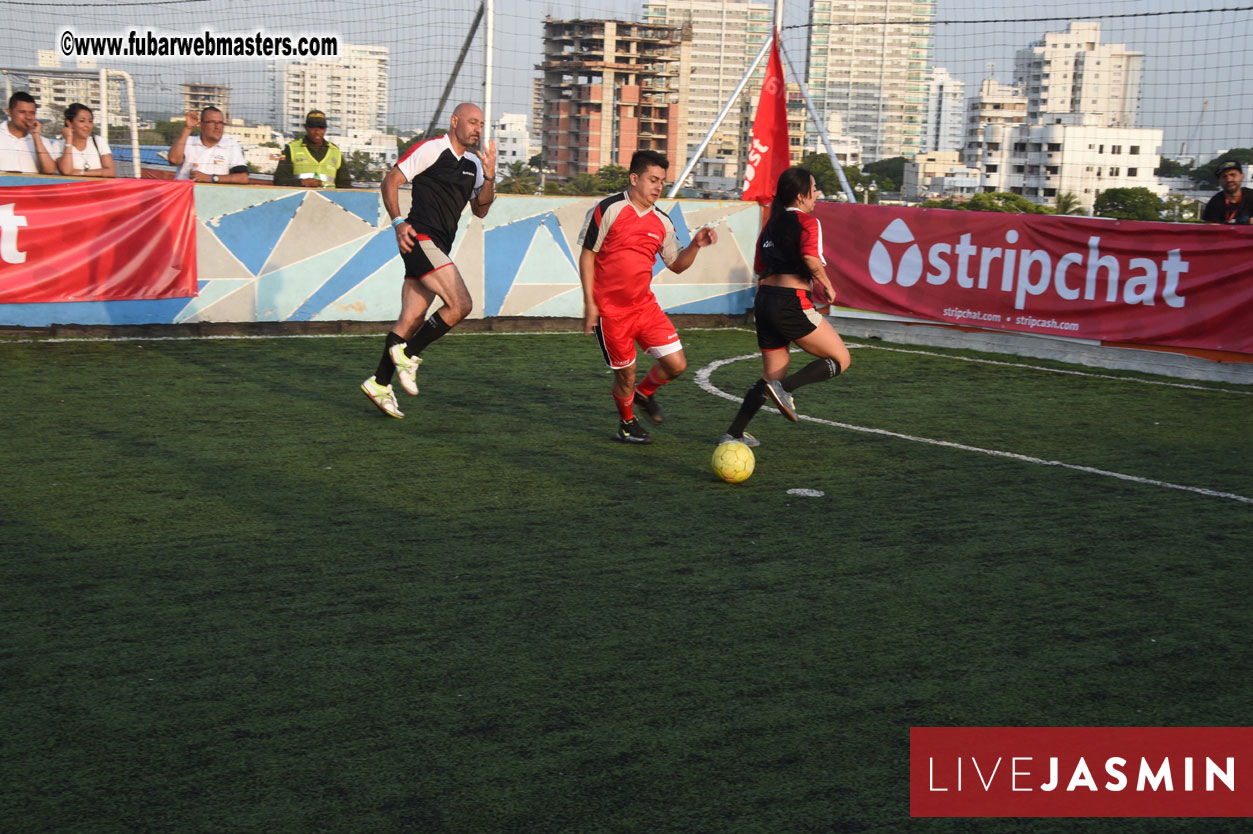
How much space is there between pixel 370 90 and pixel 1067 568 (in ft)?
38.1

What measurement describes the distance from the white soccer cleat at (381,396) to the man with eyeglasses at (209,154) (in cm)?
576

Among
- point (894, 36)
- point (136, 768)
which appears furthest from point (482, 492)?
point (894, 36)

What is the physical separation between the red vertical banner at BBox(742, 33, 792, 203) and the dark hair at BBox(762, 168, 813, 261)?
8.24m

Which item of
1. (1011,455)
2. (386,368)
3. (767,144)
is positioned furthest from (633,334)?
(767,144)

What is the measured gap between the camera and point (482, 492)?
6.73 meters

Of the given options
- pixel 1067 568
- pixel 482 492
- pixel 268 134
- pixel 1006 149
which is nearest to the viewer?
pixel 1067 568

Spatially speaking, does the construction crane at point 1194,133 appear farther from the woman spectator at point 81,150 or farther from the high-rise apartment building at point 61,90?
the high-rise apartment building at point 61,90

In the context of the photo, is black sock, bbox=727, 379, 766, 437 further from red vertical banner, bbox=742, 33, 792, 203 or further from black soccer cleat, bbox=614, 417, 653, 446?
red vertical banner, bbox=742, 33, 792, 203

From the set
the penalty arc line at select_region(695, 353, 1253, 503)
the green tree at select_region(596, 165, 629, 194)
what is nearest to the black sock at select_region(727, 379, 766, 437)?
the penalty arc line at select_region(695, 353, 1253, 503)

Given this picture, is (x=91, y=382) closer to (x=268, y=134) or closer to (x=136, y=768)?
(x=268, y=134)

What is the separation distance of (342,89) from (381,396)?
745 cm

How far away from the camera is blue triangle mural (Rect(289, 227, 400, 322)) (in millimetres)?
13312

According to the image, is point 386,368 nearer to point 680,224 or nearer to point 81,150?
point 81,150

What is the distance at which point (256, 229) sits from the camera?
12.9 m
